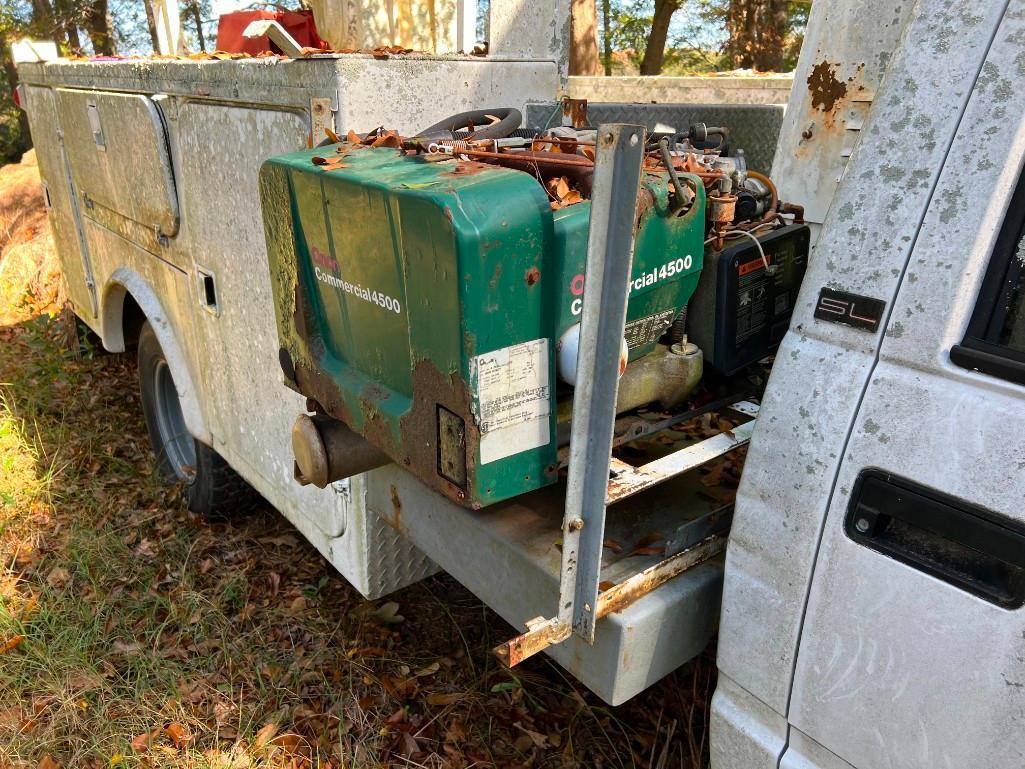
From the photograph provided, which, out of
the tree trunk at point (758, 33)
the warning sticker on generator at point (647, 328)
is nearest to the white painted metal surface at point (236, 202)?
the warning sticker on generator at point (647, 328)

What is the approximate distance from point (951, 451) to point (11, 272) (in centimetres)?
875

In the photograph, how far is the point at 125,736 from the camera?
2.67 metres

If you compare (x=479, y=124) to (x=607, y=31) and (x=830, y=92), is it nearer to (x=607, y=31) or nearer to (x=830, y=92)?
(x=830, y=92)

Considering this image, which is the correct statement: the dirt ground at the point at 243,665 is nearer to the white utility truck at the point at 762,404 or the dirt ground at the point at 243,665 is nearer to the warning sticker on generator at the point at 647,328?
the white utility truck at the point at 762,404

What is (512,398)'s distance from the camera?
5.10ft

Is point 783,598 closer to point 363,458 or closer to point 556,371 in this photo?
point 556,371

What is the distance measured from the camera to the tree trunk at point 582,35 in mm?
8109

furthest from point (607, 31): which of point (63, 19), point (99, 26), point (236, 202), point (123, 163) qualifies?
point (236, 202)

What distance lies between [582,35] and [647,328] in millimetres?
7288

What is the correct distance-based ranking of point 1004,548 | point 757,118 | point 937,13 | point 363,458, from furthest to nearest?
1. point 757,118
2. point 363,458
3. point 937,13
4. point 1004,548

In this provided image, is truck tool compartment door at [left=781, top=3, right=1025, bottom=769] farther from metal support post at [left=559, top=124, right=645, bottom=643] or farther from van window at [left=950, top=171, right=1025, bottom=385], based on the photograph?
metal support post at [left=559, top=124, right=645, bottom=643]

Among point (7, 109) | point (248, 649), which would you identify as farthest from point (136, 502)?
point (7, 109)

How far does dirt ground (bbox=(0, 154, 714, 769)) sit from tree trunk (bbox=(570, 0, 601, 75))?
623 cm

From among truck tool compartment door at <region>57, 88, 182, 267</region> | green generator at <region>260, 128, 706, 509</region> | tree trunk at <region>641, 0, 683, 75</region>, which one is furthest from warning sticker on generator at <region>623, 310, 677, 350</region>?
tree trunk at <region>641, 0, 683, 75</region>
